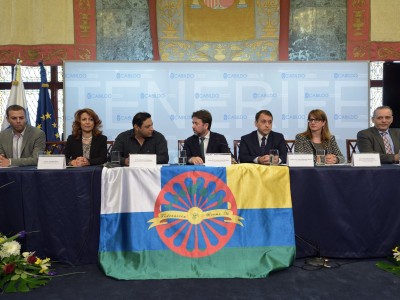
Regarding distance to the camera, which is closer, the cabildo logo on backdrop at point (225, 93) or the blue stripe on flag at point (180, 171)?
the blue stripe on flag at point (180, 171)

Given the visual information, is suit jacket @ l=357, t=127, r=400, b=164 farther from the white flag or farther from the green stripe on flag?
the white flag

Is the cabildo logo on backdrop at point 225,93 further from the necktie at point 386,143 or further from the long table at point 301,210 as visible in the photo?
the long table at point 301,210

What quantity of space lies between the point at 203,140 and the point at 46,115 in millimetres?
2664

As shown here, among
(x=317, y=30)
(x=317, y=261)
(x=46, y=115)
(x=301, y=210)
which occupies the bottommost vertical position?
(x=317, y=261)

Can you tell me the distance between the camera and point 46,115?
5109 millimetres

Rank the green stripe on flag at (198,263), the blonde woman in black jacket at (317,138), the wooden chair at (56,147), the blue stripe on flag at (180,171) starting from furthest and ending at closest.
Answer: the wooden chair at (56,147), the blonde woman in black jacket at (317,138), the blue stripe on flag at (180,171), the green stripe on flag at (198,263)

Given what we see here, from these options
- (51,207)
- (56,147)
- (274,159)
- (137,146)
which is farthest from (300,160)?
(56,147)

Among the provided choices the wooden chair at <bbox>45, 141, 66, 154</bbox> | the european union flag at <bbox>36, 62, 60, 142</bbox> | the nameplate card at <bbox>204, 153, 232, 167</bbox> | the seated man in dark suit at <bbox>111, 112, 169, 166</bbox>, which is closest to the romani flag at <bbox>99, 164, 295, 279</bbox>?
the nameplate card at <bbox>204, 153, 232, 167</bbox>

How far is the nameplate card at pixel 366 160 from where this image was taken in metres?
2.57

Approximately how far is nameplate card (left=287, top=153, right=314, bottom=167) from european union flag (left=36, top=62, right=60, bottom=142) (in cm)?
360

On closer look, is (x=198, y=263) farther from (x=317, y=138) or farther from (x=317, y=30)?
(x=317, y=30)

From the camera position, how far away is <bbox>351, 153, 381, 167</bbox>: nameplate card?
2569 mm

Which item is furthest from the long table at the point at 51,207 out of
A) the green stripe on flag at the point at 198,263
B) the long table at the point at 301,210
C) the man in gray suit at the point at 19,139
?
the man in gray suit at the point at 19,139

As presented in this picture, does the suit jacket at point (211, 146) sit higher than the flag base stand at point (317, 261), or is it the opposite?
the suit jacket at point (211, 146)
